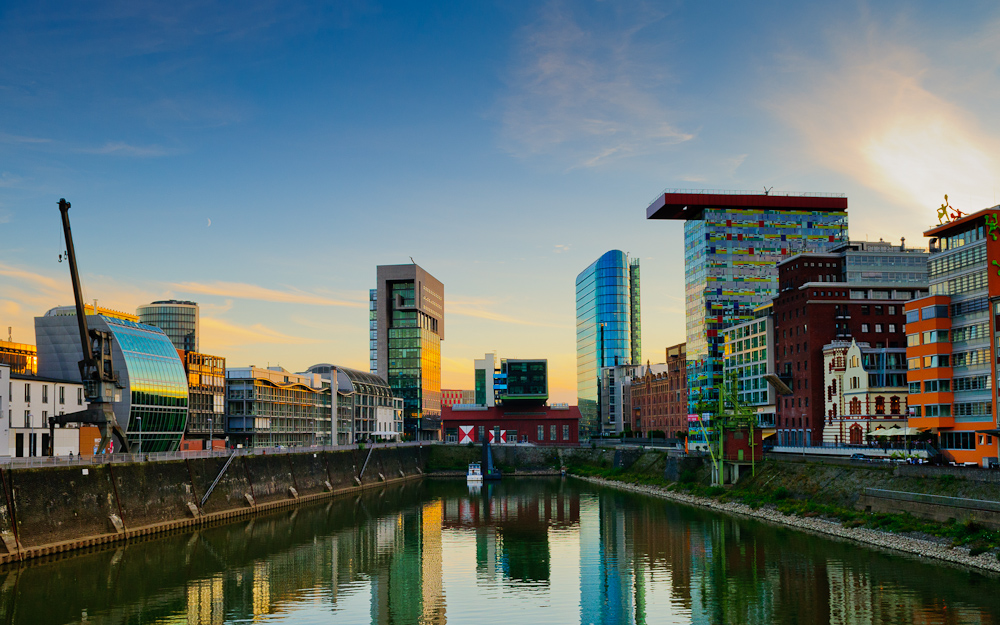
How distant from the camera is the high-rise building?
7525 inches

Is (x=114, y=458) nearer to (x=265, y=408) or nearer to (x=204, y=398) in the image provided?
(x=204, y=398)

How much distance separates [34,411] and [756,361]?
360 ft

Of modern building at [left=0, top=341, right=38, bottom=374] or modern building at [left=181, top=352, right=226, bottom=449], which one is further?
modern building at [left=0, top=341, right=38, bottom=374]

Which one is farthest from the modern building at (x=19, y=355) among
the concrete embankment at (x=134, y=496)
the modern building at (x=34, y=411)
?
the concrete embankment at (x=134, y=496)

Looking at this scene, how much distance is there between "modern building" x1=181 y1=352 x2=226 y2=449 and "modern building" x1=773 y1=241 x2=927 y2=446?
97.5 metres

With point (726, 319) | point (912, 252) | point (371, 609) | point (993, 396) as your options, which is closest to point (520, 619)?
point (371, 609)

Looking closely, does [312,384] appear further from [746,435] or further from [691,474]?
[746,435]

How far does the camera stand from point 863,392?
113000mm

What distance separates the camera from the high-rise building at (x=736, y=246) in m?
191

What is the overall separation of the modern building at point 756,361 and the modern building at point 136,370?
89.7 m

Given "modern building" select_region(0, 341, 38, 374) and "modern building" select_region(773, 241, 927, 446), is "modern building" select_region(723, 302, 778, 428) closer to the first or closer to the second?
"modern building" select_region(773, 241, 927, 446)

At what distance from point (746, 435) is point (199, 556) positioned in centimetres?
6860

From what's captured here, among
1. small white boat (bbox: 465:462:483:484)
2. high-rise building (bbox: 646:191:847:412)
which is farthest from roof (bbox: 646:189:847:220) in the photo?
small white boat (bbox: 465:462:483:484)

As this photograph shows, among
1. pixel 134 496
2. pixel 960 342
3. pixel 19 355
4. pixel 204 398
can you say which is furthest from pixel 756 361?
pixel 19 355
